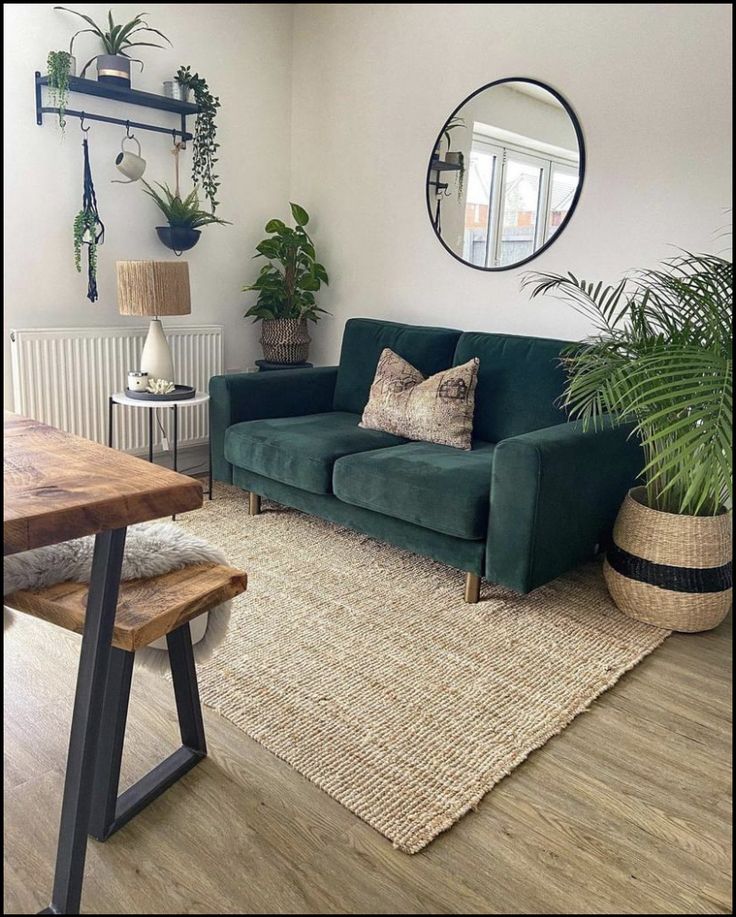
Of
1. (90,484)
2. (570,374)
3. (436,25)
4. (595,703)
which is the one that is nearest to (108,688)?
(90,484)

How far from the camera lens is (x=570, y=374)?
8.13ft

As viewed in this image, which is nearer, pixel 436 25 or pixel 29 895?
pixel 29 895

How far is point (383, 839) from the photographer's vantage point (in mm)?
1360

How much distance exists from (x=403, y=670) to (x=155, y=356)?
1.73 m

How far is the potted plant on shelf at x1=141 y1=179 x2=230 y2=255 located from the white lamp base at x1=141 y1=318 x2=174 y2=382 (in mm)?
446

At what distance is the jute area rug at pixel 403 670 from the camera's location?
5.03ft

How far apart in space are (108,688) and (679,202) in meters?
2.30

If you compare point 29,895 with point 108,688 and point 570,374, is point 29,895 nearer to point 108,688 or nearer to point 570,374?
point 108,688

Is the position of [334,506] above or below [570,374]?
below

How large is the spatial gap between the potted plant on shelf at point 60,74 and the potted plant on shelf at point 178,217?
1.44 feet

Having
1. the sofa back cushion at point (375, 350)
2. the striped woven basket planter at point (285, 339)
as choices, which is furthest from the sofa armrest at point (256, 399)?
the striped woven basket planter at point (285, 339)

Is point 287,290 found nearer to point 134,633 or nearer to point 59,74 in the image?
point 59,74

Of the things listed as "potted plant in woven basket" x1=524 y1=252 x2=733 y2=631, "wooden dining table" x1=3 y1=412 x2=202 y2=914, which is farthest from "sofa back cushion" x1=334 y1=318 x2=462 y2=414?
"wooden dining table" x1=3 y1=412 x2=202 y2=914

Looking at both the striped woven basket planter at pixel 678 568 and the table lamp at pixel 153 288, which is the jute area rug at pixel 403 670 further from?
the table lamp at pixel 153 288
